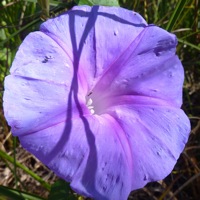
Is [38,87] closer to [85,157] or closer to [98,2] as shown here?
[85,157]

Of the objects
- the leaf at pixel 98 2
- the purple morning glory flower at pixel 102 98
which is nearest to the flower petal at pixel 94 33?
the purple morning glory flower at pixel 102 98

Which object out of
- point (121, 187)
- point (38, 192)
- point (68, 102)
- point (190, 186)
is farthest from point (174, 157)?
point (38, 192)

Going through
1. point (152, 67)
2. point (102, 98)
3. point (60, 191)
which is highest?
point (152, 67)

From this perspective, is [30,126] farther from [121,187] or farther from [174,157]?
[174,157]

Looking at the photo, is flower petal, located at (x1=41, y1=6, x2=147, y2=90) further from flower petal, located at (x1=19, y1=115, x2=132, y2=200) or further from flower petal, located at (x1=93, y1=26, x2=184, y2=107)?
flower petal, located at (x1=19, y1=115, x2=132, y2=200)

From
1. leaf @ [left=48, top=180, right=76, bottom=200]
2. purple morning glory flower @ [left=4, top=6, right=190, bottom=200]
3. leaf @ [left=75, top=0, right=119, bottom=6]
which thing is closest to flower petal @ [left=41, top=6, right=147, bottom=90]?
purple morning glory flower @ [left=4, top=6, right=190, bottom=200]

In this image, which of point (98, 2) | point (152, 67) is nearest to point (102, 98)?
point (152, 67)
